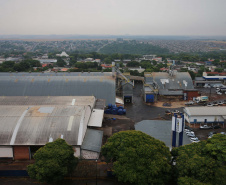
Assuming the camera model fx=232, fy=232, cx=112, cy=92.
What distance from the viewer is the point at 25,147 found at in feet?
78.2

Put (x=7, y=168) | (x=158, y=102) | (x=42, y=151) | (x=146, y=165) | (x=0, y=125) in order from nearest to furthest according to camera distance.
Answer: (x=146, y=165) → (x=42, y=151) → (x=7, y=168) → (x=0, y=125) → (x=158, y=102)

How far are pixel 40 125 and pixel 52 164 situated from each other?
820 cm

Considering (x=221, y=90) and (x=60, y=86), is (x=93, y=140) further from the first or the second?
(x=221, y=90)

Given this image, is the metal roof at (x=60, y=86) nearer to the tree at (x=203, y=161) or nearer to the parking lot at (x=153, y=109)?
Answer: the parking lot at (x=153, y=109)

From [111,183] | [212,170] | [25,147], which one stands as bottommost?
[111,183]

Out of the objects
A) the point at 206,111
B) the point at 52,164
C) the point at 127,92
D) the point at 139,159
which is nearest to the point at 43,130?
the point at 52,164

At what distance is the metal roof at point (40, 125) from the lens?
938 inches

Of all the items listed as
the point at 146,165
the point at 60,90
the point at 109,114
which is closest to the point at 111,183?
the point at 146,165

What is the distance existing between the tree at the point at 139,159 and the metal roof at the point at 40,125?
6.02 metres

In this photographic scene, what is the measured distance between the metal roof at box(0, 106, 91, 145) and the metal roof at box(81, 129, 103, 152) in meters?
0.95

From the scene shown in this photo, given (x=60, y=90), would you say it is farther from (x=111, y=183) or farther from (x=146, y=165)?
(x=146, y=165)

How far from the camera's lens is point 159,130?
95.2ft

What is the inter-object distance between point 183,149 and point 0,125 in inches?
744

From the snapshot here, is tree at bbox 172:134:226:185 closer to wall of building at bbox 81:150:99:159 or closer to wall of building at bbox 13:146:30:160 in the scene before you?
wall of building at bbox 81:150:99:159
